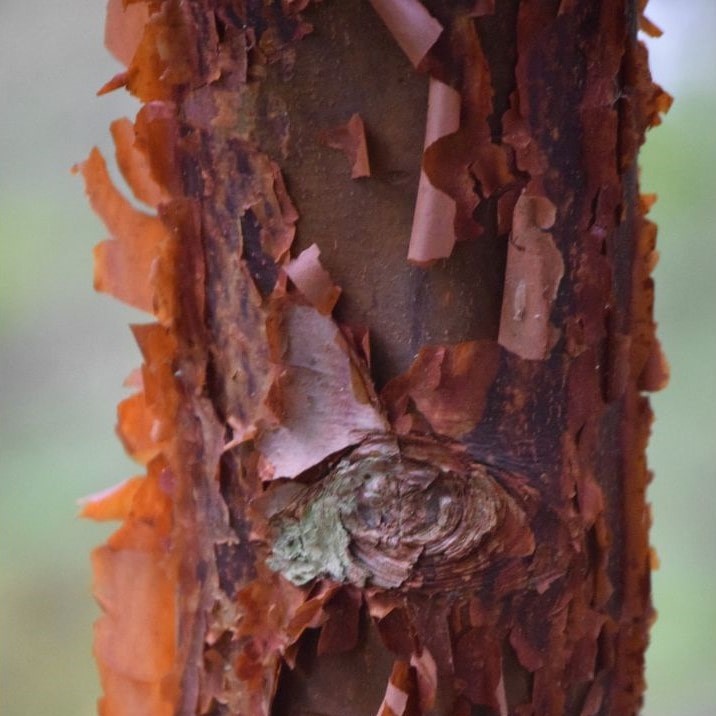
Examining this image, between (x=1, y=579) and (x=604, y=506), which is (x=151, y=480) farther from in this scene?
(x=1, y=579)

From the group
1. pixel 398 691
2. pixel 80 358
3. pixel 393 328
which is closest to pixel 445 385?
pixel 393 328

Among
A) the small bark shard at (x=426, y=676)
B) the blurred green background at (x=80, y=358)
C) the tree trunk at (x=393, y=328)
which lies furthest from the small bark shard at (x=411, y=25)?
the blurred green background at (x=80, y=358)

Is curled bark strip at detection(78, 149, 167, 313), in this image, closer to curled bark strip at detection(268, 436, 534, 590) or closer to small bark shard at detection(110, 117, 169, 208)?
small bark shard at detection(110, 117, 169, 208)

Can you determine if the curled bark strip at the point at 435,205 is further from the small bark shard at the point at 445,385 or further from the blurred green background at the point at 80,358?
the blurred green background at the point at 80,358

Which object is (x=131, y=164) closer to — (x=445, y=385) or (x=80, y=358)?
(x=445, y=385)

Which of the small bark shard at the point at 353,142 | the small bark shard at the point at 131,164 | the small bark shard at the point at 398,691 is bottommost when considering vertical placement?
the small bark shard at the point at 398,691

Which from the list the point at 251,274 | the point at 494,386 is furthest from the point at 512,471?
the point at 251,274

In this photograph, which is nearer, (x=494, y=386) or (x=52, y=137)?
(x=494, y=386)
